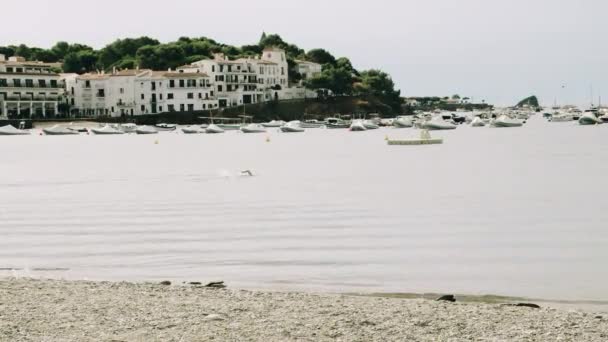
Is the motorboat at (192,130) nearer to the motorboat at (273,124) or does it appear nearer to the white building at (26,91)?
the motorboat at (273,124)

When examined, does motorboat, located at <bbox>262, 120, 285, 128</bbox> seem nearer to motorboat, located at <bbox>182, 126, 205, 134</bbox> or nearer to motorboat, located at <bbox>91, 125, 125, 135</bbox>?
motorboat, located at <bbox>182, 126, 205, 134</bbox>

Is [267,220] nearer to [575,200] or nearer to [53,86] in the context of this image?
[575,200]

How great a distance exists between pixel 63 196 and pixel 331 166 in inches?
878

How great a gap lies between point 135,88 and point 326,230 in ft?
422

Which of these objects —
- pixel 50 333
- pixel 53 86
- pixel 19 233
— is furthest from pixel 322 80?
pixel 50 333

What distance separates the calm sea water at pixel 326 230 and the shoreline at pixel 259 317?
2083 mm

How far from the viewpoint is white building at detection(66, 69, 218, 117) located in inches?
5738

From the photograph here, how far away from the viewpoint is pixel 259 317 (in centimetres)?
1030

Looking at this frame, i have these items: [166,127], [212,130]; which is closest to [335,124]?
[212,130]

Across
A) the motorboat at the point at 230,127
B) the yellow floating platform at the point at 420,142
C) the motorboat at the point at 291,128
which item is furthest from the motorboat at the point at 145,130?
the yellow floating platform at the point at 420,142

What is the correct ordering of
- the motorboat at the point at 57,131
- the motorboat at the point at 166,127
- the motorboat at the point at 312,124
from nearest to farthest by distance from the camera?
the motorboat at the point at 57,131 < the motorboat at the point at 166,127 < the motorboat at the point at 312,124

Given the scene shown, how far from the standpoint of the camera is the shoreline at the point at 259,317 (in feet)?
30.5

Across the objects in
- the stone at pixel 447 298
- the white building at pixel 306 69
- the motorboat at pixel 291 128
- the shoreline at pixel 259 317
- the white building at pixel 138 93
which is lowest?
the motorboat at pixel 291 128

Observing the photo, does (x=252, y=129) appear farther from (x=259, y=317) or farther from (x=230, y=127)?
(x=259, y=317)
